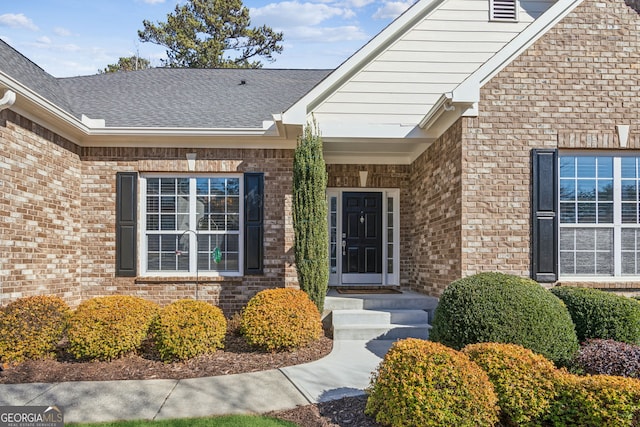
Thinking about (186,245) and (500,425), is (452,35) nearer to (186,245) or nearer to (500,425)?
(186,245)

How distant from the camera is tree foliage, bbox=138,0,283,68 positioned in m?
22.7

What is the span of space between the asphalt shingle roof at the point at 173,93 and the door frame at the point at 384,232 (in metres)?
2.26

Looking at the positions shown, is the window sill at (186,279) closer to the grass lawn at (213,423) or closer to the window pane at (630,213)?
the grass lawn at (213,423)

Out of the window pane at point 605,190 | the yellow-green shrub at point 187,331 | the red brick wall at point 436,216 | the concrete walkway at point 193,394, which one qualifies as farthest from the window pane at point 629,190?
the yellow-green shrub at point 187,331

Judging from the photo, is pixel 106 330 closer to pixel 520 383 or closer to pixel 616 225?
pixel 520 383

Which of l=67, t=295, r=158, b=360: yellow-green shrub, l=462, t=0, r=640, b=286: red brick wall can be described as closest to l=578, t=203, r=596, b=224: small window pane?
l=462, t=0, r=640, b=286: red brick wall

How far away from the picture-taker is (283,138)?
8609 millimetres

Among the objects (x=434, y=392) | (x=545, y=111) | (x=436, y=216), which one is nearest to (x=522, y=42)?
(x=545, y=111)

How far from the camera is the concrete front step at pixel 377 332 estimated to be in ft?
23.3

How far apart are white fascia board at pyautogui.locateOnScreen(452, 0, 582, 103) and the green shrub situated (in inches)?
120

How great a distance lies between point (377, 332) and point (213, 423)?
3565 mm

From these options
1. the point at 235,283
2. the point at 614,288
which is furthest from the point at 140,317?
the point at 614,288

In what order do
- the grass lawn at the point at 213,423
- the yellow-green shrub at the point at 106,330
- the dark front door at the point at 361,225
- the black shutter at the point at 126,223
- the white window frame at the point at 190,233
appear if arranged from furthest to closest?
the dark front door at the point at 361,225
the white window frame at the point at 190,233
the black shutter at the point at 126,223
the yellow-green shrub at the point at 106,330
the grass lawn at the point at 213,423

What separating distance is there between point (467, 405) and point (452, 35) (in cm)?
664
